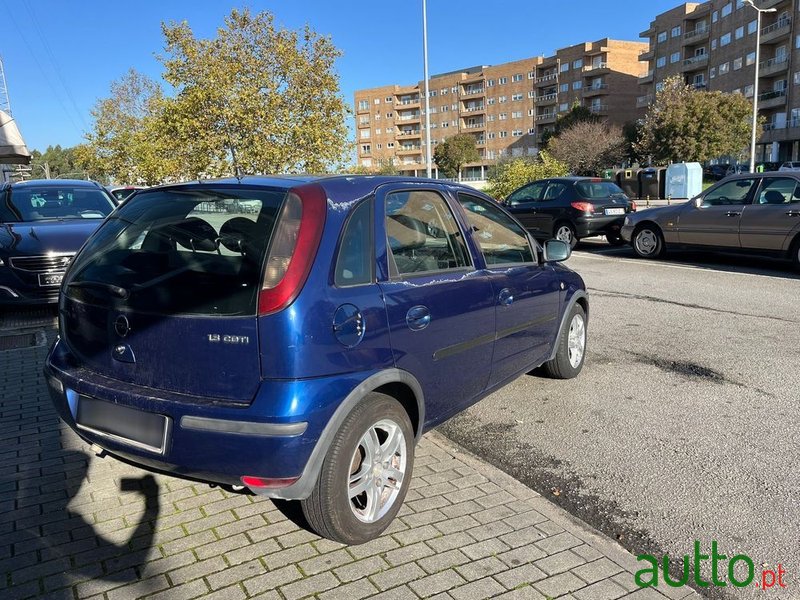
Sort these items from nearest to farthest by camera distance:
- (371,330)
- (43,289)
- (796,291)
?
1. (371,330)
2. (43,289)
3. (796,291)

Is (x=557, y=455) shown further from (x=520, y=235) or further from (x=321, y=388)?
(x=321, y=388)

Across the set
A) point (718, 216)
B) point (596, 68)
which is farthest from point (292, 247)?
point (596, 68)

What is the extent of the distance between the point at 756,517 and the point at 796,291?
692 centimetres

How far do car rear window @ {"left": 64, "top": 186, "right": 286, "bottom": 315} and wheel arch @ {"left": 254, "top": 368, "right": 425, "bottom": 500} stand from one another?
577mm

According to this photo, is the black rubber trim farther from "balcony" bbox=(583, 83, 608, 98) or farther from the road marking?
"balcony" bbox=(583, 83, 608, 98)

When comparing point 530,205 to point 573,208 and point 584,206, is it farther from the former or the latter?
point 584,206

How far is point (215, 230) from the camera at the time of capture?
300cm

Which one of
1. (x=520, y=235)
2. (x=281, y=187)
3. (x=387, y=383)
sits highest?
(x=281, y=187)

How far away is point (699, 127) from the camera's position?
139 ft

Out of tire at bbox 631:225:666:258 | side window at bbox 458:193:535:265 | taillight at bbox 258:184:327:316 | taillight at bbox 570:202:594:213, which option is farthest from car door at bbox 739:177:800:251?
taillight at bbox 258:184:327:316

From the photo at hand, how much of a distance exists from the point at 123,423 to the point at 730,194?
1092cm

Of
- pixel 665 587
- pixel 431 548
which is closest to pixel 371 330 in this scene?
pixel 431 548

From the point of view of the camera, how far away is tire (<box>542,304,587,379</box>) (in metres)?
4.97

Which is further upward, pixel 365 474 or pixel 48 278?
pixel 48 278
